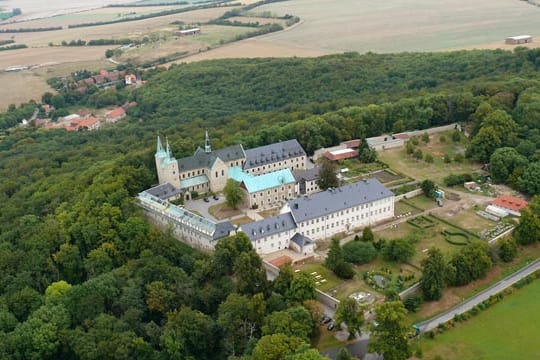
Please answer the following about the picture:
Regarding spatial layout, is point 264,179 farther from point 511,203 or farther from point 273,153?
point 511,203

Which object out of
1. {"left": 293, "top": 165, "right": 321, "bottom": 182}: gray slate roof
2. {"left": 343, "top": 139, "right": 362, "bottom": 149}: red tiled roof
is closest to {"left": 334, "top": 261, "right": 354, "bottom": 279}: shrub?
{"left": 293, "top": 165, "right": 321, "bottom": 182}: gray slate roof

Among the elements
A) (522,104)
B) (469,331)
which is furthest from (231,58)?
(469,331)

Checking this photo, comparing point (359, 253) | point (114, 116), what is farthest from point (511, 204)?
point (114, 116)

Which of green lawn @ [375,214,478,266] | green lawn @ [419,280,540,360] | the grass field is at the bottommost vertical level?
green lawn @ [419,280,540,360]

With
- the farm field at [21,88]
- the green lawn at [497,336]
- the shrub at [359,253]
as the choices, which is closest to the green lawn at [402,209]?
the shrub at [359,253]

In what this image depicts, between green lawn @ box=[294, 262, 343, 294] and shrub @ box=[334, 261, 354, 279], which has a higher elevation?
shrub @ box=[334, 261, 354, 279]

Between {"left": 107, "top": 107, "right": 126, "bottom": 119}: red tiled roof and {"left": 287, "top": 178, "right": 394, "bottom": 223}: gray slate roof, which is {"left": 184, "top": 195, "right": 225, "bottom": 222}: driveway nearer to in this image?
{"left": 287, "top": 178, "right": 394, "bottom": 223}: gray slate roof
